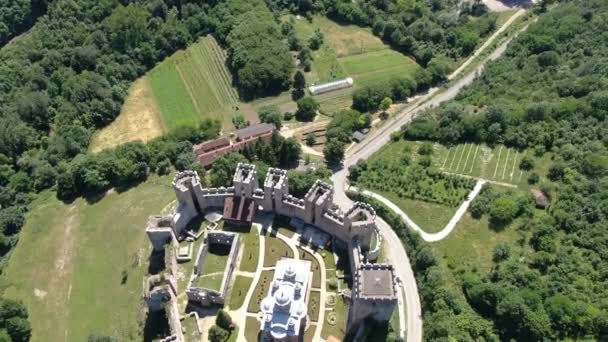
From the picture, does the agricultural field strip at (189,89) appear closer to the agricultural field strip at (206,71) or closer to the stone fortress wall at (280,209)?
the agricultural field strip at (206,71)

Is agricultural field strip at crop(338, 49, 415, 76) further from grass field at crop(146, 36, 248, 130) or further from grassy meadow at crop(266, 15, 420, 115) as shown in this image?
grass field at crop(146, 36, 248, 130)

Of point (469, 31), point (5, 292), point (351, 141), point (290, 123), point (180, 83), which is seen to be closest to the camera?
point (5, 292)

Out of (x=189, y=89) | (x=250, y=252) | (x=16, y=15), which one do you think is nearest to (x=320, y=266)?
(x=250, y=252)

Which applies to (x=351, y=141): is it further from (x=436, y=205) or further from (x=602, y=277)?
(x=602, y=277)

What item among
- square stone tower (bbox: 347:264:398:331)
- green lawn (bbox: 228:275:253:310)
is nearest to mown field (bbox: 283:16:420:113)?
green lawn (bbox: 228:275:253:310)

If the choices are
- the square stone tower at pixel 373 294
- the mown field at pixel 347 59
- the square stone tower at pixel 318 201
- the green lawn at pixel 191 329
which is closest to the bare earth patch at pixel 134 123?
the mown field at pixel 347 59

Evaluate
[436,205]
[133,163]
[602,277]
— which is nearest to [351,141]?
[436,205]
